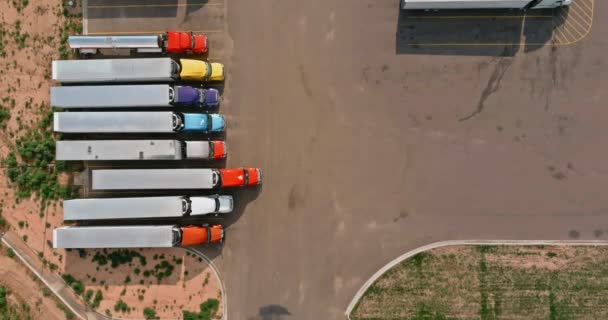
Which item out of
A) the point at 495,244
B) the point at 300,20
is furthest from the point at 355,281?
the point at 300,20

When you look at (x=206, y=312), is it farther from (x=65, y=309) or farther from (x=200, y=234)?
(x=65, y=309)

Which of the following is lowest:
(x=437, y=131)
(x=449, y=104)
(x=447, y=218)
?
(x=447, y=218)

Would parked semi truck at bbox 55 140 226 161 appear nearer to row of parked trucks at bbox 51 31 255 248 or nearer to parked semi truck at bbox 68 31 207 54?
row of parked trucks at bbox 51 31 255 248

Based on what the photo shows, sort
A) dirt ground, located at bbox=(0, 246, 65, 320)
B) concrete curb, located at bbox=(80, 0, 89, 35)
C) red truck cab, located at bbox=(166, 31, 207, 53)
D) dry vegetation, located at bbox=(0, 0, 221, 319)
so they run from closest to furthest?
red truck cab, located at bbox=(166, 31, 207, 53) < dry vegetation, located at bbox=(0, 0, 221, 319) < dirt ground, located at bbox=(0, 246, 65, 320) < concrete curb, located at bbox=(80, 0, 89, 35)

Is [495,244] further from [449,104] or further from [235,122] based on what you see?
[235,122]

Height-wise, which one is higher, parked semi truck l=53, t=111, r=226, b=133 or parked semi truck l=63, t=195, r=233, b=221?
parked semi truck l=53, t=111, r=226, b=133

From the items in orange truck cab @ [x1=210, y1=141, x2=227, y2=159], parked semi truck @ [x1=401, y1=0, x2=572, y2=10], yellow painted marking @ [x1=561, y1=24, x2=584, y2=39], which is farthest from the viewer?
yellow painted marking @ [x1=561, y1=24, x2=584, y2=39]

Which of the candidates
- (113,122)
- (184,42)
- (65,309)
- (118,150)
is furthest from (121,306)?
(184,42)

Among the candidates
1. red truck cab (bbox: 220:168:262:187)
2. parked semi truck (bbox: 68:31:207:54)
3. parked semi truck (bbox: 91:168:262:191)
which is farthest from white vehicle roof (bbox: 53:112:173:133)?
parked semi truck (bbox: 68:31:207:54)
